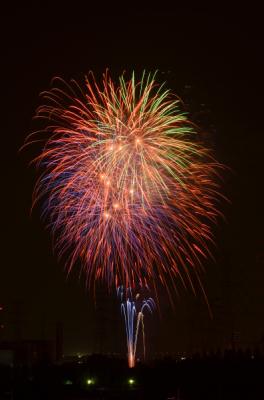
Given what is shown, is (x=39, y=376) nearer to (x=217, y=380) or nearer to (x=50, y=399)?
(x=50, y=399)

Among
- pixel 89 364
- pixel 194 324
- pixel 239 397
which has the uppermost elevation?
pixel 194 324

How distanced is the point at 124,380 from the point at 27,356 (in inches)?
549

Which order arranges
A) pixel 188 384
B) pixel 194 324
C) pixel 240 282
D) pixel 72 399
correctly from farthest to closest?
pixel 194 324, pixel 240 282, pixel 72 399, pixel 188 384

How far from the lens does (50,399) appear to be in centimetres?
2997

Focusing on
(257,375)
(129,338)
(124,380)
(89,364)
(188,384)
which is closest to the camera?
(257,375)

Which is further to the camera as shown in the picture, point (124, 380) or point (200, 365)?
point (124, 380)

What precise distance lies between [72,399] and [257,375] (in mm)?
9988

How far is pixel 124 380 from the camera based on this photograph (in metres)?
34.3

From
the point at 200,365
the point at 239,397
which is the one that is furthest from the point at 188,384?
the point at 239,397

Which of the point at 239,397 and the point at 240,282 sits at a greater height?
the point at 240,282

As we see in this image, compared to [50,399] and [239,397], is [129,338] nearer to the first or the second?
[50,399]

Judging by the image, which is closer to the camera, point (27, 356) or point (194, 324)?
point (27, 356)

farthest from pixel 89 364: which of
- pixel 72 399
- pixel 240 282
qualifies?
pixel 240 282

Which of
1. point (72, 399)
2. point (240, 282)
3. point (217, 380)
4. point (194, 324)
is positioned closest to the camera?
point (217, 380)
